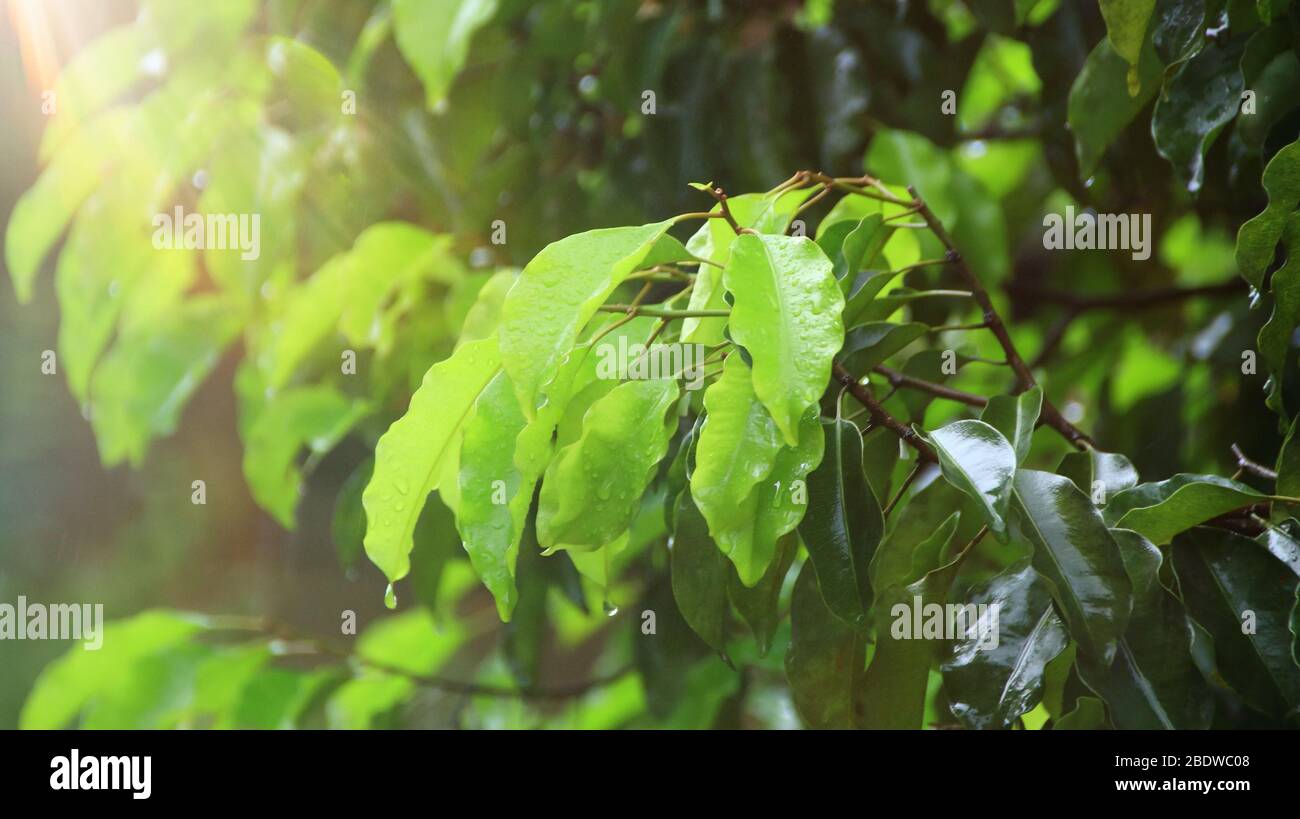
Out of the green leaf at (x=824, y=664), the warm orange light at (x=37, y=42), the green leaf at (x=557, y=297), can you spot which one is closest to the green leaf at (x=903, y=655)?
the green leaf at (x=824, y=664)

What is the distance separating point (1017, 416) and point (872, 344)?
0.09m

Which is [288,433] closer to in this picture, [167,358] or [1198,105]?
[167,358]

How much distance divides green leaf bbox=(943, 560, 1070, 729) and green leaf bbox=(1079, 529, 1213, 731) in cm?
2

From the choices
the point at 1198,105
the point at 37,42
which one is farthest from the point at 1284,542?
the point at 37,42

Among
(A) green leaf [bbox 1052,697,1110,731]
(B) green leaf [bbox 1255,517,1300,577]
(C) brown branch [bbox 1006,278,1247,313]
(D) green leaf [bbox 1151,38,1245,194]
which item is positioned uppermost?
(D) green leaf [bbox 1151,38,1245,194]

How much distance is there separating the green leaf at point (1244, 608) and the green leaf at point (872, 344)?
18 centimetres

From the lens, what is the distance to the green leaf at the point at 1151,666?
513 mm

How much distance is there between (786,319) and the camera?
0.47 meters

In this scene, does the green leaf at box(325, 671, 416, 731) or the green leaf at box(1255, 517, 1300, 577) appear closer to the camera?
the green leaf at box(1255, 517, 1300, 577)

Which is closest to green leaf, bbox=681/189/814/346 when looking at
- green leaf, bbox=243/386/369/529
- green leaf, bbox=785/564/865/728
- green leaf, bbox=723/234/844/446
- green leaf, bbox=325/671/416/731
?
green leaf, bbox=723/234/844/446

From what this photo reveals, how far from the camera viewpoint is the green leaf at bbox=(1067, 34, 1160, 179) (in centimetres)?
71

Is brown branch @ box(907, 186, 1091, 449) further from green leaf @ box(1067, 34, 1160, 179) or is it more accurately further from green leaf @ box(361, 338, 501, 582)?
green leaf @ box(361, 338, 501, 582)

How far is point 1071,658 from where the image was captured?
541 millimetres
